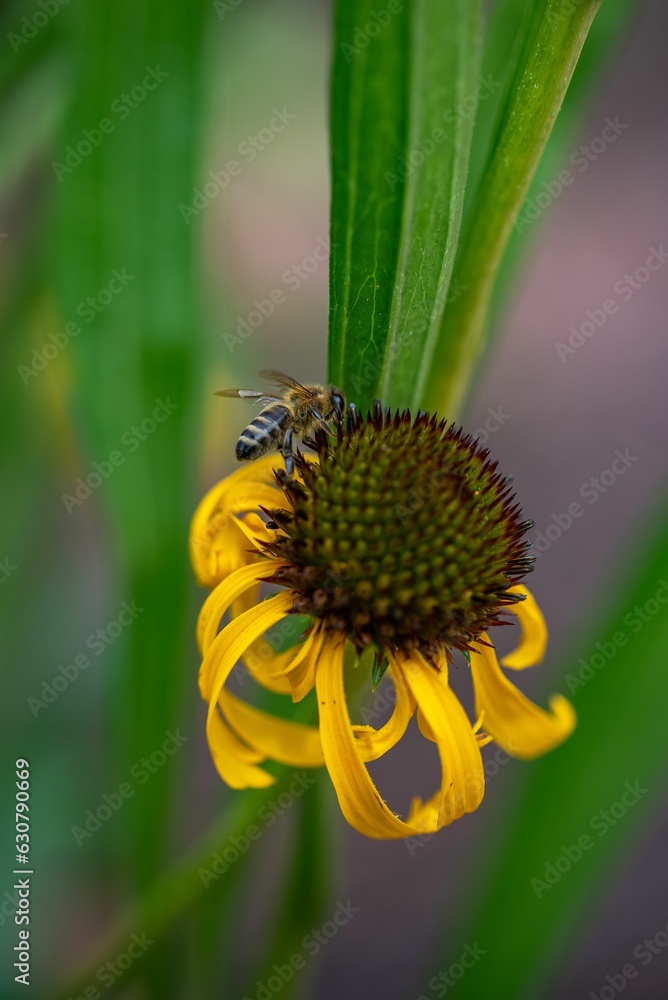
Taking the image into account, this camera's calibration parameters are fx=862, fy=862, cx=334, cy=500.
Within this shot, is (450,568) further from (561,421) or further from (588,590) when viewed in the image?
(561,421)

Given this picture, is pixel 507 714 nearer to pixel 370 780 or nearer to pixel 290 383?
pixel 370 780

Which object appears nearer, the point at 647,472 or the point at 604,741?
the point at 604,741

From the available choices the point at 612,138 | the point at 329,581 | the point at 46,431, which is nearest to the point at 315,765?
the point at 329,581

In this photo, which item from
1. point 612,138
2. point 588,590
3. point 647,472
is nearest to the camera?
point 588,590

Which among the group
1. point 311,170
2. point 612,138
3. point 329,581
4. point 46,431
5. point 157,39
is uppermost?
point 612,138

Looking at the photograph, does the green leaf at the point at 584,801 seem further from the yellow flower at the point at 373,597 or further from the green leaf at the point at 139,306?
the green leaf at the point at 139,306

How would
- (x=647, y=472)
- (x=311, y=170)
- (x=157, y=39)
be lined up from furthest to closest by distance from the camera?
(x=647, y=472) → (x=311, y=170) → (x=157, y=39)

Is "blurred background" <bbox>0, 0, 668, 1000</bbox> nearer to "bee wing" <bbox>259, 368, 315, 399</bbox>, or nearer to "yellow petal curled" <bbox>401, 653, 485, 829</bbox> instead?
"bee wing" <bbox>259, 368, 315, 399</bbox>
